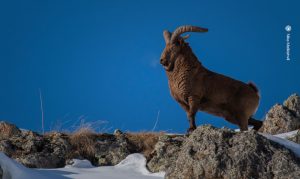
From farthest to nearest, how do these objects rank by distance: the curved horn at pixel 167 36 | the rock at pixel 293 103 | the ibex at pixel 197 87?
the rock at pixel 293 103
the curved horn at pixel 167 36
the ibex at pixel 197 87

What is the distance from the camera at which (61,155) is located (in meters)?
8.14

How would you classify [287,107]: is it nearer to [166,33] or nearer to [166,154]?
[166,33]

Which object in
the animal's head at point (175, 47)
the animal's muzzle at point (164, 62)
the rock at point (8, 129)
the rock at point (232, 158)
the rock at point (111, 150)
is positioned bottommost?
the rock at point (232, 158)

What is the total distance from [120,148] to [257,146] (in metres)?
4.00

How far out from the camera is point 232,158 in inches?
181

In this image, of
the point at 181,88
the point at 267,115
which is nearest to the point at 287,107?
the point at 267,115

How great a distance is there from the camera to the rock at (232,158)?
454cm

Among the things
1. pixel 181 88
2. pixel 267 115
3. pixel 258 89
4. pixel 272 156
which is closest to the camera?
pixel 272 156

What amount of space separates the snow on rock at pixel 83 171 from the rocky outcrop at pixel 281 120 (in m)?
5.09

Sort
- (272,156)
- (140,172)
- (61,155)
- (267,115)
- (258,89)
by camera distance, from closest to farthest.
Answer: (272,156), (140,172), (61,155), (258,89), (267,115)

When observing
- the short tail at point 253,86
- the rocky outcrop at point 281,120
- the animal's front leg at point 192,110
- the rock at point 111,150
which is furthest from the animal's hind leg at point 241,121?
the rocky outcrop at point 281,120

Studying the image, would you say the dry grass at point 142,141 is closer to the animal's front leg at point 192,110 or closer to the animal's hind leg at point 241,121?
the animal's front leg at point 192,110

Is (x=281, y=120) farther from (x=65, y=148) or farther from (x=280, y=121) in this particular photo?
(x=65, y=148)

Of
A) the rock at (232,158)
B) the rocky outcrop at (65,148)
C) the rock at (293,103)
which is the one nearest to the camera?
the rock at (232,158)
